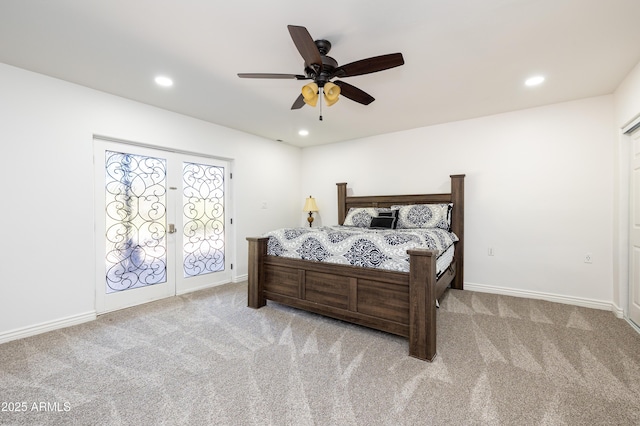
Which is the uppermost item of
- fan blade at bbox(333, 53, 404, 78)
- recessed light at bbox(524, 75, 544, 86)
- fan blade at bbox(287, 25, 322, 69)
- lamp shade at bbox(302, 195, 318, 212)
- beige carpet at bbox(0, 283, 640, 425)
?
recessed light at bbox(524, 75, 544, 86)

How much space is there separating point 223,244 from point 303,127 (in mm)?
2321

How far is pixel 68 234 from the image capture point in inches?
111

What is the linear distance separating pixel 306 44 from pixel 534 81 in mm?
2589

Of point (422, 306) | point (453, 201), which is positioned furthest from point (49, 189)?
point (453, 201)

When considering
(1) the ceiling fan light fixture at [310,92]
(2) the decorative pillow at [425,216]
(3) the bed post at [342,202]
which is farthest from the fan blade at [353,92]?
(3) the bed post at [342,202]

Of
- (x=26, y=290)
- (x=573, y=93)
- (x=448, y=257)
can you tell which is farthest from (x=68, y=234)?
(x=573, y=93)

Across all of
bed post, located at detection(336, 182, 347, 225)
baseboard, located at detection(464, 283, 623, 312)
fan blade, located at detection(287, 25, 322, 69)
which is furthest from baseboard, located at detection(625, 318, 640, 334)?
fan blade, located at detection(287, 25, 322, 69)

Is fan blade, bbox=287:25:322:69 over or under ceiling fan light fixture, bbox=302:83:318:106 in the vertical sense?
over

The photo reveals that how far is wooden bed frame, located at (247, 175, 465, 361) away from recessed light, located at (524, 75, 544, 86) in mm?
2225

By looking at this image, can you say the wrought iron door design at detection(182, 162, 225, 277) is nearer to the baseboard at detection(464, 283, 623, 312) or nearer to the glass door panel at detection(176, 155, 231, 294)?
the glass door panel at detection(176, 155, 231, 294)

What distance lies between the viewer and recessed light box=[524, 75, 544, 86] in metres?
2.74

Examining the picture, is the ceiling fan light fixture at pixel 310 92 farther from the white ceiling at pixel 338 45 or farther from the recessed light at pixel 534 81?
the recessed light at pixel 534 81

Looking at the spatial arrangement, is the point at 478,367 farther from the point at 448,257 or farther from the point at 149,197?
the point at 149,197

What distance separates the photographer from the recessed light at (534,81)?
8.98 feet
